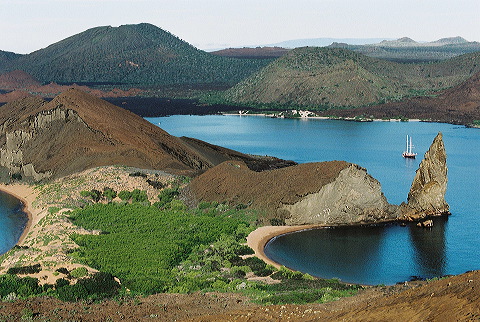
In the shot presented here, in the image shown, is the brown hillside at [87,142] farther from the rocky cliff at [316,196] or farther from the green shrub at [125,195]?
the rocky cliff at [316,196]

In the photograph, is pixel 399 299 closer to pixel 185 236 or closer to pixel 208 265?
pixel 208 265

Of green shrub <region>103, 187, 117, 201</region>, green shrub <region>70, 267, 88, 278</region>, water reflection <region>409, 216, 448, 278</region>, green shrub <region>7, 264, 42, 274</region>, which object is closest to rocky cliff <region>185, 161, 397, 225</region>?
water reflection <region>409, 216, 448, 278</region>

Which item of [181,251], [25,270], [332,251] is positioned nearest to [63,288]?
[25,270]

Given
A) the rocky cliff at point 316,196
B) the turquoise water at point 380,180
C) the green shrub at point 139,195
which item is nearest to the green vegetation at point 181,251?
the green shrub at point 139,195

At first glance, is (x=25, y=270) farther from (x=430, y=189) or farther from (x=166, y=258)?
(x=430, y=189)

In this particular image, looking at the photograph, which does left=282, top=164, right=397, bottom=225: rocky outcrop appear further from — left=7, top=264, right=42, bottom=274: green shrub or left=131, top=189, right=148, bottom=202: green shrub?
left=7, top=264, right=42, bottom=274: green shrub

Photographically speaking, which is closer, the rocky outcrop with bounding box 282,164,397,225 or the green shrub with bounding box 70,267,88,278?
the green shrub with bounding box 70,267,88,278

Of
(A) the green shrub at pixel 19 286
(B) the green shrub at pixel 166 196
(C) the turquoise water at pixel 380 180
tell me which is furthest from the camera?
(B) the green shrub at pixel 166 196
